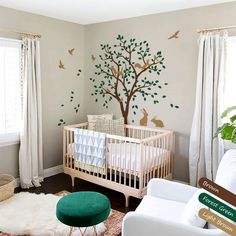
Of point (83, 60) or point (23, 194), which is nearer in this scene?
point (23, 194)

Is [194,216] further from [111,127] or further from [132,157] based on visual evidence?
[111,127]

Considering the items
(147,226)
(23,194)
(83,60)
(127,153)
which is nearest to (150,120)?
(127,153)

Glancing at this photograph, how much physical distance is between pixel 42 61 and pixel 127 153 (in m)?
1.90

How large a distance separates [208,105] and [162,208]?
1.54 meters

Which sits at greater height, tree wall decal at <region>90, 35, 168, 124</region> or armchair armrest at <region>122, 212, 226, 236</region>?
tree wall decal at <region>90, 35, 168, 124</region>

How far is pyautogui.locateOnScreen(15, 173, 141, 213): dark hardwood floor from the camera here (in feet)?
11.1

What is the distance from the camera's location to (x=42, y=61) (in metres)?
4.07

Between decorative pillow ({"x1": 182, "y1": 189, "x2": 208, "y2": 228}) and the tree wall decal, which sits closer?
decorative pillow ({"x1": 182, "y1": 189, "x2": 208, "y2": 228})

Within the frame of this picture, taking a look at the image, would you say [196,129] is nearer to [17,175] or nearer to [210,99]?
[210,99]

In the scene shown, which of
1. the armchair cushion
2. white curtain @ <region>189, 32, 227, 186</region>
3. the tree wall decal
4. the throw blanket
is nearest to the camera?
the armchair cushion

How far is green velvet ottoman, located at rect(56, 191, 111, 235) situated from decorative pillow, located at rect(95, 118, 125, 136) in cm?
176

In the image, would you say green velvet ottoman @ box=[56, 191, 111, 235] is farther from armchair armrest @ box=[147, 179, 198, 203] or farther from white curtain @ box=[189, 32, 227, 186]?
white curtain @ box=[189, 32, 227, 186]

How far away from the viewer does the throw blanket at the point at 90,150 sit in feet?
11.6

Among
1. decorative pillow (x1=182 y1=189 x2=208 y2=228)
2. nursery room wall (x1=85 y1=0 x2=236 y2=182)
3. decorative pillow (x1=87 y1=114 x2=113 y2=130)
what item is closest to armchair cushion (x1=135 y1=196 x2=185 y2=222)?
decorative pillow (x1=182 y1=189 x2=208 y2=228)
